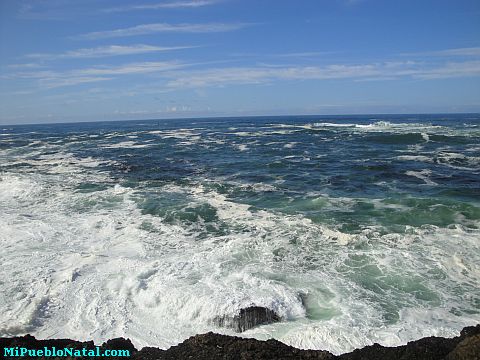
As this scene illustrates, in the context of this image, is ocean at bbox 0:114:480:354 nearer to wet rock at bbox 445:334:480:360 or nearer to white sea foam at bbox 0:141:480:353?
white sea foam at bbox 0:141:480:353

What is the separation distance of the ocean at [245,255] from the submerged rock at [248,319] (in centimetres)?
15

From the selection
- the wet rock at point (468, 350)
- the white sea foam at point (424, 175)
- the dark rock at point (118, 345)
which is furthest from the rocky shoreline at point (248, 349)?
the white sea foam at point (424, 175)

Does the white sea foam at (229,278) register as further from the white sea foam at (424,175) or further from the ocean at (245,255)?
the white sea foam at (424,175)

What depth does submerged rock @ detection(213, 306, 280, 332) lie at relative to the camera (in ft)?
25.6

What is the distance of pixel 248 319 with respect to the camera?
25.8 ft

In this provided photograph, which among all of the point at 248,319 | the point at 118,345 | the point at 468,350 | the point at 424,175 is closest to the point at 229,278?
the point at 248,319

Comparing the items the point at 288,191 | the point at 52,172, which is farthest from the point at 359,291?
the point at 52,172

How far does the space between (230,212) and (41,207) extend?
8469 millimetres

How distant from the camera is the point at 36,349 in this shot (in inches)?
208

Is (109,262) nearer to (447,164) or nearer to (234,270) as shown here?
(234,270)

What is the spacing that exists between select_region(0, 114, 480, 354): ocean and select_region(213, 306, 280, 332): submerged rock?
0.15 meters

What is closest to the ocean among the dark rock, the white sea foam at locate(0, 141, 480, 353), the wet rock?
the white sea foam at locate(0, 141, 480, 353)

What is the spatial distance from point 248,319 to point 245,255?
3393 mm

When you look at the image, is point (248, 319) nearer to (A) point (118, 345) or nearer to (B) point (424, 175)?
(A) point (118, 345)
